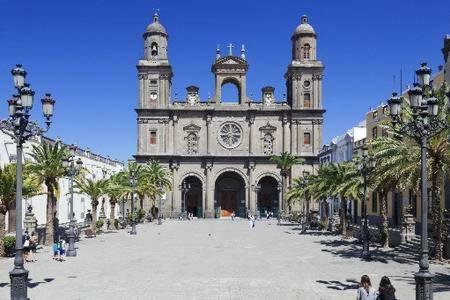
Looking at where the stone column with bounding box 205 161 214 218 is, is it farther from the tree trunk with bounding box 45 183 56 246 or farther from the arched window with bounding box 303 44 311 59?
the tree trunk with bounding box 45 183 56 246

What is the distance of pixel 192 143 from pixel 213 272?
53.2 meters

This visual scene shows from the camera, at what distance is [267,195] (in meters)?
77.4

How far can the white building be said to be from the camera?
43.3 m

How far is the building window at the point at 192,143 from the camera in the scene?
245 feet

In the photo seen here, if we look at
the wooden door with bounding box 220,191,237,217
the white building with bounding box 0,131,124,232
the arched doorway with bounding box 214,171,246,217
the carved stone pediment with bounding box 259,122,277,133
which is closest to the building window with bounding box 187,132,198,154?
the arched doorway with bounding box 214,171,246,217

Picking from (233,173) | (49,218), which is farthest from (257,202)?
(49,218)

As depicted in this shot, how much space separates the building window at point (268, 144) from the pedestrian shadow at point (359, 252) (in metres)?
38.3

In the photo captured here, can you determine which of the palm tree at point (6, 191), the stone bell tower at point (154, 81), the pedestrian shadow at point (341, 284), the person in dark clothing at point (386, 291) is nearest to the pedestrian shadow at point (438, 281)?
the pedestrian shadow at point (341, 284)

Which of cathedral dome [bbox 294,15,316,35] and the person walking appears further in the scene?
cathedral dome [bbox 294,15,316,35]

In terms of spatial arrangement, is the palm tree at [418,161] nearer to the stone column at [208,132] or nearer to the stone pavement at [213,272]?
the stone pavement at [213,272]

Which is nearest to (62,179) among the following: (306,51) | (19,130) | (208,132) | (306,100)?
(208,132)

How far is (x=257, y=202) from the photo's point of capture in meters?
75.7

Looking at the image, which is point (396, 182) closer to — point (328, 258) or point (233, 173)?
point (328, 258)

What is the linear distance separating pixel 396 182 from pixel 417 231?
11926 mm
